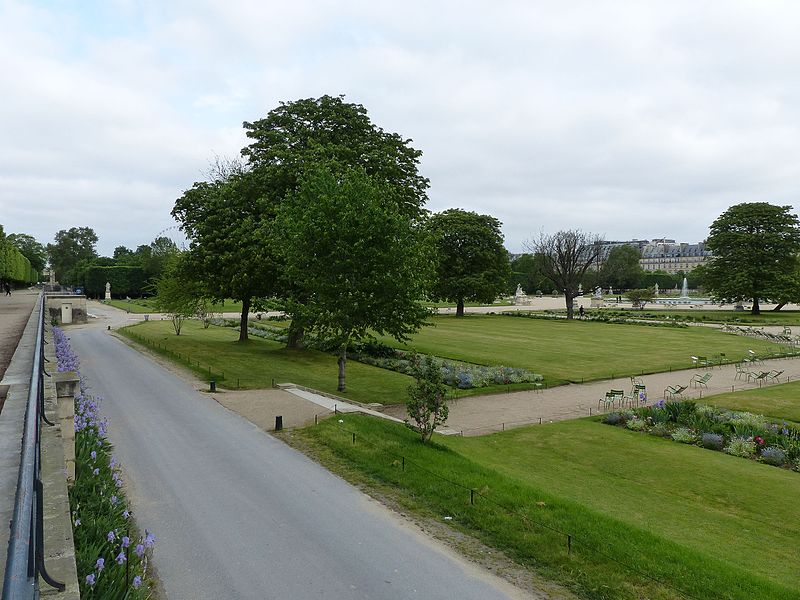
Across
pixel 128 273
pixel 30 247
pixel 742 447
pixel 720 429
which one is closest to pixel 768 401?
pixel 720 429

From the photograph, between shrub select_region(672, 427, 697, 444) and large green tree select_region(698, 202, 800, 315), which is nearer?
shrub select_region(672, 427, 697, 444)

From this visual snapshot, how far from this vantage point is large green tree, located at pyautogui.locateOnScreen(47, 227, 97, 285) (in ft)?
543

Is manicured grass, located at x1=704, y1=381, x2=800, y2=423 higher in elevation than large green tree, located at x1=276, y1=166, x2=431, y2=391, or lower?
lower

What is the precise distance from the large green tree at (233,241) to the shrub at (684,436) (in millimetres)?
20306

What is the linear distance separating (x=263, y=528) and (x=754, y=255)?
74.0 metres

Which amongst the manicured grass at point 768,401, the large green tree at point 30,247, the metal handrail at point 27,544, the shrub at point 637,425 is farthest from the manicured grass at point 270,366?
the large green tree at point 30,247

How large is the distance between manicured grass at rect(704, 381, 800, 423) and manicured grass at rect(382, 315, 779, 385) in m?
5.98

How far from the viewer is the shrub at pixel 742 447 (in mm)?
16125

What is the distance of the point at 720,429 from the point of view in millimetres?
17766

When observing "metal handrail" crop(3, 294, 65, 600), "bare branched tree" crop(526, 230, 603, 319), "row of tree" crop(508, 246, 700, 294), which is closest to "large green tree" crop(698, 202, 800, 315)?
"bare branched tree" crop(526, 230, 603, 319)

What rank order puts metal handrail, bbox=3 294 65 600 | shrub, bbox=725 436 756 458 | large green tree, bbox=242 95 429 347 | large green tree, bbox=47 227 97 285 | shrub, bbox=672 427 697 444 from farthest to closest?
large green tree, bbox=47 227 97 285 → large green tree, bbox=242 95 429 347 → shrub, bbox=672 427 697 444 → shrub, bbox=725 436 756 458 → metal handrail, bbox=3 294 65 600

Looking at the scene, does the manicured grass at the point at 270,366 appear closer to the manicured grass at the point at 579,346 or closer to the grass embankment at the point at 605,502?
the manicured grass at the point at 579,346

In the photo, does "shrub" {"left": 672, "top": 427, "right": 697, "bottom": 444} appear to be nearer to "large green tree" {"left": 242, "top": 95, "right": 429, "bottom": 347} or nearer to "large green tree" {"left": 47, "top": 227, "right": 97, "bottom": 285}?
"large green tree" {"left": 242, "top": 95, "right": 429, "bottom": 347}

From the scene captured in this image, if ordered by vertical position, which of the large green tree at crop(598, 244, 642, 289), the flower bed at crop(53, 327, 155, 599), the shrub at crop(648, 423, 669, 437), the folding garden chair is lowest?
the shrub at crop(648, 423, 669, 437)
